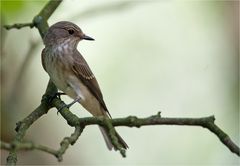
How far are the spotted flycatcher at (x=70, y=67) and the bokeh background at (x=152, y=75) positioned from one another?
2.50 ft

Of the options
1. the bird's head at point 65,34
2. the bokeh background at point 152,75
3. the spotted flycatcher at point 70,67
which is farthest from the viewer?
the bokeh background at point 152,75

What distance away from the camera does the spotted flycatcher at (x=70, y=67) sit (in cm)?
539

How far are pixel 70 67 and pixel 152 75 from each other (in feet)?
10.2

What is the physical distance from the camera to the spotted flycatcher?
17.7ft

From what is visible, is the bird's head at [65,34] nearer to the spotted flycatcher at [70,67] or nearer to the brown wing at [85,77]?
the spotted flycatcher at [70,67]

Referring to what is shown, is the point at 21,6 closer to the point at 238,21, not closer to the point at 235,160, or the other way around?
the point at 235,160

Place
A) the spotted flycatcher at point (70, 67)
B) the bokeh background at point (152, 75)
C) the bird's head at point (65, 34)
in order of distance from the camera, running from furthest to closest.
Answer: the bokeh background at point (152, 75) → the bird's head at point (65, 34) → the spotted flycatcher at point (70, 67)

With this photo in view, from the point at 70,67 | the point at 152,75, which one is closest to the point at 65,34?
the point at 70,67

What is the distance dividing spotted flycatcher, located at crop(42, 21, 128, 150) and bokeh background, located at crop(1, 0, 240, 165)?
76 centimetres

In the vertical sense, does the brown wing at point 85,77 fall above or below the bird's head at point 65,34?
below

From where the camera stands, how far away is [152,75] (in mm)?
8531

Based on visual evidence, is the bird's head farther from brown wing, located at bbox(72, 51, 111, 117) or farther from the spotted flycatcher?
brown wing, located at bbox(72, 51, 111, 117)

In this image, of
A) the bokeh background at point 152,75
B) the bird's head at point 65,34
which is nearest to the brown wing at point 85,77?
the bird's head at point 65,34

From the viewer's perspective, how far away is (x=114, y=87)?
8109 mm
